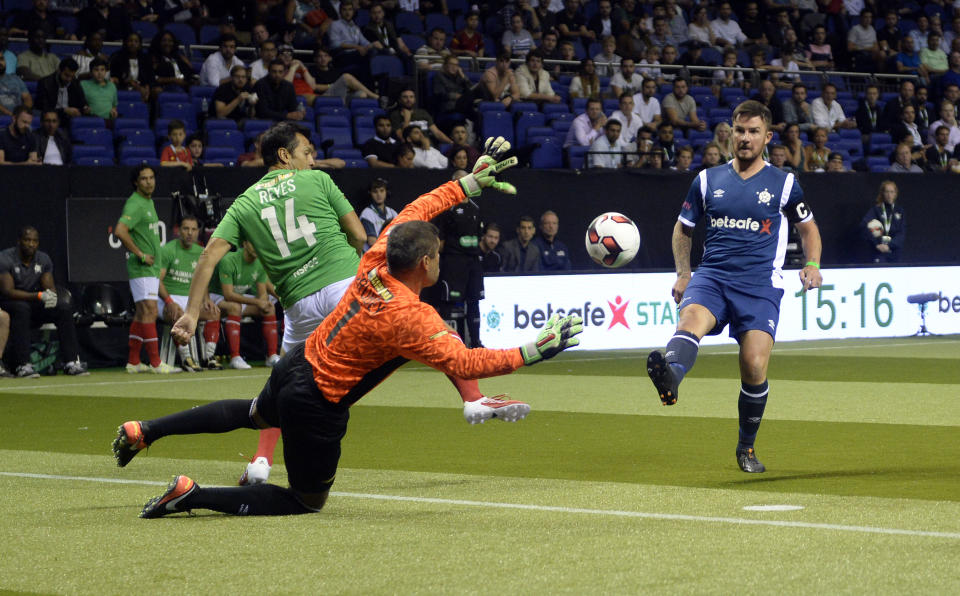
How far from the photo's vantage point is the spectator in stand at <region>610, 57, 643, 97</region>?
21875 mm

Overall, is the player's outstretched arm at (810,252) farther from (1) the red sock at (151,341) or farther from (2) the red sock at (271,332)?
(2) the red sock at (271,332)

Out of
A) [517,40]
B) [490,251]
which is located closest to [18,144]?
[490,251]

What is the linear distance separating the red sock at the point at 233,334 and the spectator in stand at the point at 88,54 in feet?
11.8

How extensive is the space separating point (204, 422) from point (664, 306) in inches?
515

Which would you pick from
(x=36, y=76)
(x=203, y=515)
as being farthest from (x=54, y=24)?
(x=203, y=515)

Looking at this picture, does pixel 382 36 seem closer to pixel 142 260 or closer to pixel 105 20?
pixel 105 20

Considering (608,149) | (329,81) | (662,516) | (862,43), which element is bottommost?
(662,516)

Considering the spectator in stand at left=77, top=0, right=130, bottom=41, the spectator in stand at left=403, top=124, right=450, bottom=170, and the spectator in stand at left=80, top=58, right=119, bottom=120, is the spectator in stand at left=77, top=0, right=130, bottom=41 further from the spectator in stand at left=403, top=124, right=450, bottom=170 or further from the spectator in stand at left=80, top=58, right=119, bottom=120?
the spectator in stand at left=403, top=124, right=450, bottom=170

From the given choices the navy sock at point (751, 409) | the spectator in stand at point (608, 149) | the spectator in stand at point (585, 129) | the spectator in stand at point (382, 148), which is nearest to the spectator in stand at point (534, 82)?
the spectator in stand at point (585, 129)

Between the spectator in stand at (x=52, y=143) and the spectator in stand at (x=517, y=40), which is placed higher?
the spectator in stand at (x=517, y=40)

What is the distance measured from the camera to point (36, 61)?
703 inches

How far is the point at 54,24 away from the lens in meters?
19.1

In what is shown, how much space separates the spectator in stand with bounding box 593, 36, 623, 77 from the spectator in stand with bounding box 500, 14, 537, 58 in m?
1.19

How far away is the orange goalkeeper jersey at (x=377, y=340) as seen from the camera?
5.66 metres
